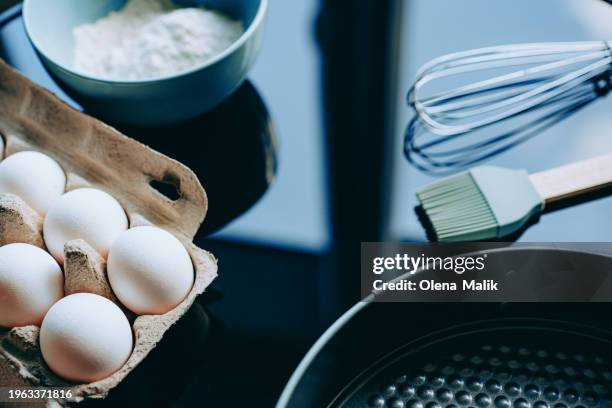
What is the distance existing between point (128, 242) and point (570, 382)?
0.37 meters

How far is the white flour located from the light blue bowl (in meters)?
0.02

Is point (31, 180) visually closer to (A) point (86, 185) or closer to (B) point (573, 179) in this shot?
(A) point (86, 185)

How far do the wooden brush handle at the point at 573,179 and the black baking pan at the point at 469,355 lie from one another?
0.10 metres

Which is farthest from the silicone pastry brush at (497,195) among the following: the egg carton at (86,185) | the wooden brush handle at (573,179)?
the egg carton at (86,185)

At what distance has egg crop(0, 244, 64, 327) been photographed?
0.57 meters

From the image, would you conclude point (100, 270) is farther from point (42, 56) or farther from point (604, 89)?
point (604, 89)

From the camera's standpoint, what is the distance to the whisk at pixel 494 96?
0.75 meters

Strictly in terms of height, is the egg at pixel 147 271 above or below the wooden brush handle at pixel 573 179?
below

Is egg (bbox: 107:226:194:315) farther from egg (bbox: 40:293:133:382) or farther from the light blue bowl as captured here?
the light blue bowl

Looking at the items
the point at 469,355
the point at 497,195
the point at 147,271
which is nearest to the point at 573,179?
the point at 497,195

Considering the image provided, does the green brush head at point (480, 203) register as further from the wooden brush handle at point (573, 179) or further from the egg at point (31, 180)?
the egg at point (31, 180)

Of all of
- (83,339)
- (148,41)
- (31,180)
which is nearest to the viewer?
(83,339)

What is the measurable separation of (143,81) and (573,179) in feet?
1.32

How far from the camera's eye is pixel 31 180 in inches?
25.7
